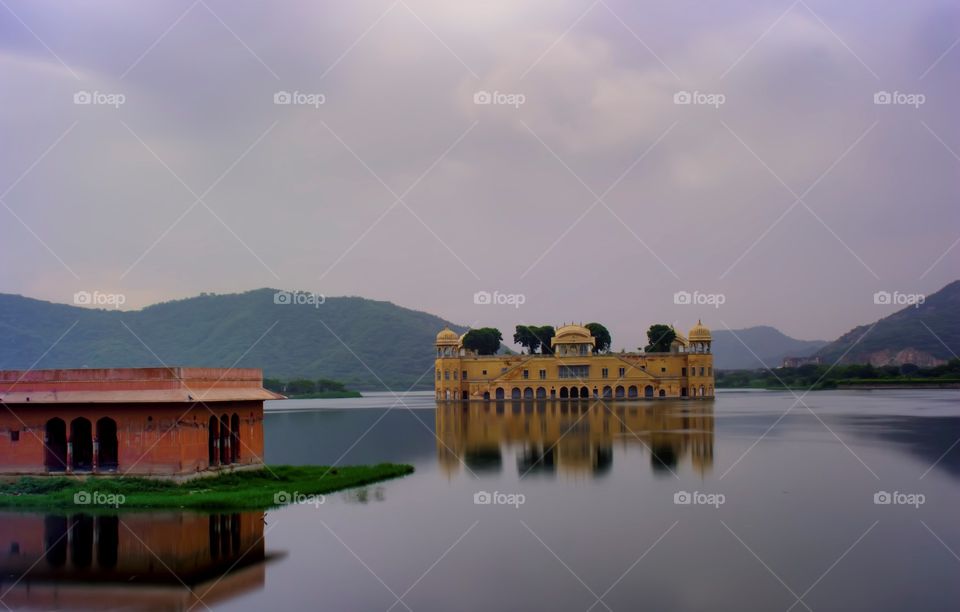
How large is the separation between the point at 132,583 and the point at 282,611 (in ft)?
7.41

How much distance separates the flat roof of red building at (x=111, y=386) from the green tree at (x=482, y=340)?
191ft

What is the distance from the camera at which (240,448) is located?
65.7ft

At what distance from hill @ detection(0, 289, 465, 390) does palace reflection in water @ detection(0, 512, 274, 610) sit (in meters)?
95.0

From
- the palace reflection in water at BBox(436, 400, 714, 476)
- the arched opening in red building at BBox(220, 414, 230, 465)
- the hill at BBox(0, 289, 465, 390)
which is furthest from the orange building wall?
the hill at BBox(0, 289, 465, 390)

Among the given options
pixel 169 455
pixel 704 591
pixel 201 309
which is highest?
→ pixel 201 309

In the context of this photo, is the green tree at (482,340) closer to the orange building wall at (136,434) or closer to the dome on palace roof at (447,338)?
the dome on palace roof at (447,338)

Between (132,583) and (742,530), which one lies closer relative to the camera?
(132,583)

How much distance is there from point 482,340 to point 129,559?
64.9 metres

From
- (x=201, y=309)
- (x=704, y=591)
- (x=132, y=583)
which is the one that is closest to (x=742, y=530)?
(x=704, y=591)

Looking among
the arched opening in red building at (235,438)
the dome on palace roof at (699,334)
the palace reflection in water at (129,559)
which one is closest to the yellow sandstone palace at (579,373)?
the dome on palace roof at (699,334)

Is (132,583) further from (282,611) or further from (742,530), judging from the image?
(742,530)

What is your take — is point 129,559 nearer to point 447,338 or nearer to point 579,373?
point 579,373

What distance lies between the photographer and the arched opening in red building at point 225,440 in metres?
19.4

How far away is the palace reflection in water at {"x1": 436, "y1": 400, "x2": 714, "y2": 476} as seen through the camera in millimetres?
23094
